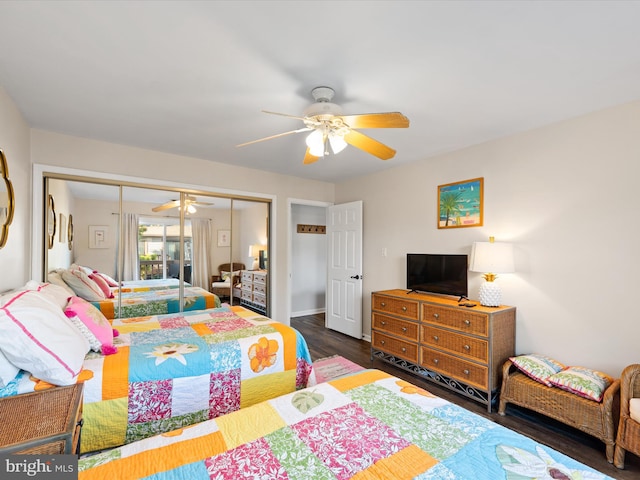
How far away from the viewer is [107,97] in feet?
7.28

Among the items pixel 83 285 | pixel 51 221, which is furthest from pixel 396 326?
pixel 51 221

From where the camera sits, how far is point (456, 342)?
2.80 meters

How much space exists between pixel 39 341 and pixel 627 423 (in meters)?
3.32

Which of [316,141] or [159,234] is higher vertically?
[316,141]

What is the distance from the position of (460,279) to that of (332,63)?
7.80 feet

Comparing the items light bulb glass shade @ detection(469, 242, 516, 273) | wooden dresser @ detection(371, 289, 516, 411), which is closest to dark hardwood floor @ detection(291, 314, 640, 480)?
wooden dresser @ detection(371, 289, 516, 411)

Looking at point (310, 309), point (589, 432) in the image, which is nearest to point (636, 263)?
point (589, 432)

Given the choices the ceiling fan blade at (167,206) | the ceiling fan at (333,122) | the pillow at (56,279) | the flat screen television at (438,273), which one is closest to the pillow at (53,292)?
the pillow at (56,279)

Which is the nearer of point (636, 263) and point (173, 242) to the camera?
point (636, 263)

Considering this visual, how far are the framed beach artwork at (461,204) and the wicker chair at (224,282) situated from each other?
2.70m

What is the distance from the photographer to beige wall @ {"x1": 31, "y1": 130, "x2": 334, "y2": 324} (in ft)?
9.80

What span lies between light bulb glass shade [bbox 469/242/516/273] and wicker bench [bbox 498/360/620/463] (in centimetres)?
80

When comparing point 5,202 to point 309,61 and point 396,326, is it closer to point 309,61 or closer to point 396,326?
point 309,61

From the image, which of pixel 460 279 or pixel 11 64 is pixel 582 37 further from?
pixel 11 64
